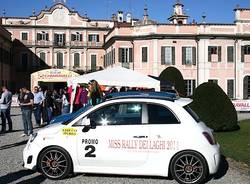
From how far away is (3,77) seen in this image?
170ft

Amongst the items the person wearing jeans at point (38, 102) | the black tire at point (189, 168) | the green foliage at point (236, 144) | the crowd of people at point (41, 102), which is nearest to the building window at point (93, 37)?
the crowd of people at point (41, 102)

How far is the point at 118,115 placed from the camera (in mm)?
7855

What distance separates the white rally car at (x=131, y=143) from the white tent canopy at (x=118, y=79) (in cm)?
1052

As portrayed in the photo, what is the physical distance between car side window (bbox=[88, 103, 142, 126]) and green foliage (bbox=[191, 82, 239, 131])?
26.0 ft

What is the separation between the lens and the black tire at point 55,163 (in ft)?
25.7

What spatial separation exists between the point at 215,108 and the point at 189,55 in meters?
29.8

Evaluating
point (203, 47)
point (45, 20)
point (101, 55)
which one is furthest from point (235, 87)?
point (45, 20)

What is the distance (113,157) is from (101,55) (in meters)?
55.6

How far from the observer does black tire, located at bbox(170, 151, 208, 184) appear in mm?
7492

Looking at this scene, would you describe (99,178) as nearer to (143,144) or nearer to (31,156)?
(143,144)

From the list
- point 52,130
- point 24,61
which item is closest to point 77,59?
point 24,61

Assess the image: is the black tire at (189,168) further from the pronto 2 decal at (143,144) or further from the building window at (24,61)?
the building window at (24,61)

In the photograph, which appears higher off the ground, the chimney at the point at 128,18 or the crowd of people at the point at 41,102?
the chimney at the point at 128,18

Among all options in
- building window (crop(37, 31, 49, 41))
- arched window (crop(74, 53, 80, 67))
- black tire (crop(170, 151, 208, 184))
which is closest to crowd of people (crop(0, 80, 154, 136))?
black tire (crop(170, 151, 208, 184))
